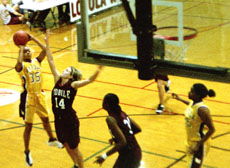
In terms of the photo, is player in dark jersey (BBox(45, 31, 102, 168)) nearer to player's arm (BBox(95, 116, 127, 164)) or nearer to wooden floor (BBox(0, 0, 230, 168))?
wooden floor (BBox(0, 0, 230, 168))

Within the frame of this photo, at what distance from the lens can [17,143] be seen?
28.9ft

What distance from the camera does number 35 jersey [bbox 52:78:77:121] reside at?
23.3 feet

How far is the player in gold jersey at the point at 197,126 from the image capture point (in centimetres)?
629

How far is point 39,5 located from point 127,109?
23.1 feet

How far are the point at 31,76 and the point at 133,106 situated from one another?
2848mm

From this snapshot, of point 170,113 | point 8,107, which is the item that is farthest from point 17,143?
point 170,113

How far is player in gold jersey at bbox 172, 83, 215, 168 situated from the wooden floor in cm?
59

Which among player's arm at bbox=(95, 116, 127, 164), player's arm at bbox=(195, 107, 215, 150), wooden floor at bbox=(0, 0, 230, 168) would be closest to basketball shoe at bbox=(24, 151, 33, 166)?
wooden floor at bbox=(0, 0, 230, 168)

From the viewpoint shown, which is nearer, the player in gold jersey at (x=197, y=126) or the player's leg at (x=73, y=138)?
the player in gold jersey at (x=197, y=126)

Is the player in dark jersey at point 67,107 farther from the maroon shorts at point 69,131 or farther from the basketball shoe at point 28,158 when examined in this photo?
the basketball shoe at point 28,158

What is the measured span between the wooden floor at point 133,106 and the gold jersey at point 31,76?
3.79 feet

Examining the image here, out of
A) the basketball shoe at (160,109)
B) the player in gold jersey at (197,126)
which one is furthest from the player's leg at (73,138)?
the basketball shoe at (160,109)

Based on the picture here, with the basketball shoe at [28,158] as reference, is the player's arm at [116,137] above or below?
above

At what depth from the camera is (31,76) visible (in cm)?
785
